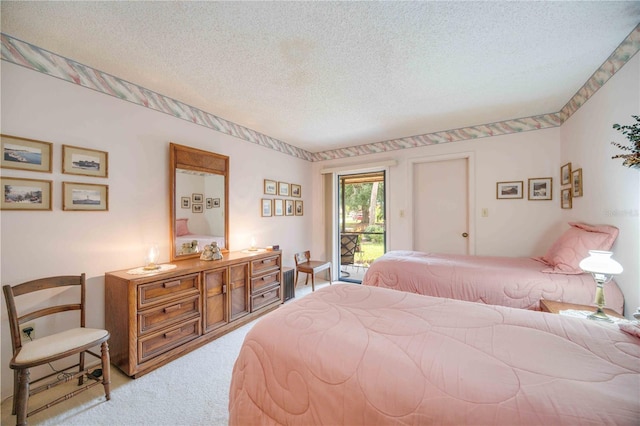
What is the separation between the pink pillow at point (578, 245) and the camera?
1.96 metres

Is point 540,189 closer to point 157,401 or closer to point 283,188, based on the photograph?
point 283,188

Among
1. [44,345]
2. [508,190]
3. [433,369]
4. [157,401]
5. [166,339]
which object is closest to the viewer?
[433,369]

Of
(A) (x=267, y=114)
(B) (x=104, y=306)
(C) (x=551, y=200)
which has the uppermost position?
(A) (x=267, y=114)

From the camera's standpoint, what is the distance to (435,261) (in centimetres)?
275

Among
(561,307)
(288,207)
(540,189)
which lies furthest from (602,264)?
(288,207)

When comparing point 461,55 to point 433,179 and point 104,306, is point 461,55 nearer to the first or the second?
point 433,179

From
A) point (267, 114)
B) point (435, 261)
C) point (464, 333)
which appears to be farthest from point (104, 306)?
point (435, 261)

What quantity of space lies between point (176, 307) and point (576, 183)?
13.7 feet

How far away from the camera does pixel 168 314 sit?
220 centimetres

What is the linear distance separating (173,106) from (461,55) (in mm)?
2767

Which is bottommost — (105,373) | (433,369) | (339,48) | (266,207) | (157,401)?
(157,401)

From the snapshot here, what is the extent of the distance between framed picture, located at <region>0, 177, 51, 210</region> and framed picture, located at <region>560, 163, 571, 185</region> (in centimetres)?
494

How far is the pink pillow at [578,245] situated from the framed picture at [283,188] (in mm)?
3390

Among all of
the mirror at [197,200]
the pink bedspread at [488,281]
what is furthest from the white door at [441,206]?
the mirror at [197,200]
